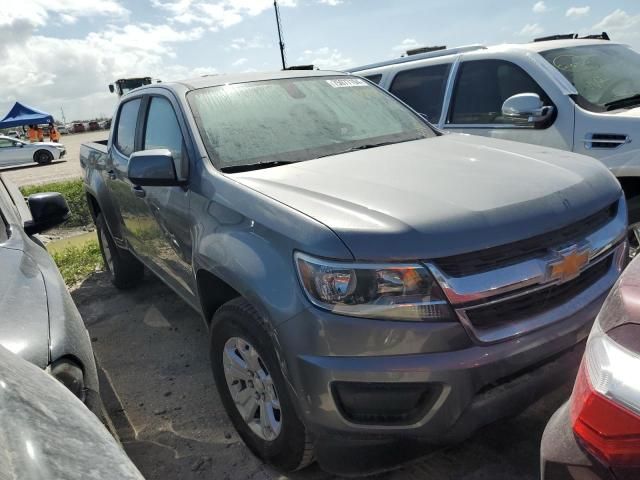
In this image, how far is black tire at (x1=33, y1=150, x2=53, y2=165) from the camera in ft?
74.2

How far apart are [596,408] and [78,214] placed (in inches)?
348

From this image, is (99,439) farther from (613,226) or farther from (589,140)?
(589,140)

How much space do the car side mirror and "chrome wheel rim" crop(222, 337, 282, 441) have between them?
271 centimetres

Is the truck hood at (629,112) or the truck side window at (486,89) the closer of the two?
the truck hood at (629,112)

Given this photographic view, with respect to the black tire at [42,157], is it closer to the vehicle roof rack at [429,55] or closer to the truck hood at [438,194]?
the vehicle roof rack at [429,55]

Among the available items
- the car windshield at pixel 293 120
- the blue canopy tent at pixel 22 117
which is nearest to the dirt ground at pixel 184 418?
the car windshield at pixel 293 120

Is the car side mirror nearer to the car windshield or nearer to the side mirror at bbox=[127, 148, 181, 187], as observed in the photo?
the car windshield

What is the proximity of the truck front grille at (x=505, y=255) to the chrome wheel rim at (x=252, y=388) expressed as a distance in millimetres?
900

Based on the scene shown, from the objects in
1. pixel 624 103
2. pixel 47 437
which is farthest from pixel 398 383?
pixel 624 103

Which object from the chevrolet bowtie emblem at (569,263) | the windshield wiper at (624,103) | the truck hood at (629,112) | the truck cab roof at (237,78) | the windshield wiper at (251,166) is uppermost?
the truck cab roof at (237,78)

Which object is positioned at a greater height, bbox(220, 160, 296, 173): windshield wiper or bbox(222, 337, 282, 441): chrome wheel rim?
bbox(220, 160, 296, 173): windshield wiper

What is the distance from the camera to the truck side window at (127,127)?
4156mm

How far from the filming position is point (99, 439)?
1.24 meters

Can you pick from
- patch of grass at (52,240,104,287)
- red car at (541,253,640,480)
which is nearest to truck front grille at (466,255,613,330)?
red car at (541,253,640,480)
